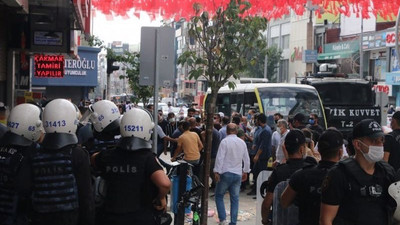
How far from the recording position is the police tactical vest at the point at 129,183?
5215mm

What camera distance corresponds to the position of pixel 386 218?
15.1ft

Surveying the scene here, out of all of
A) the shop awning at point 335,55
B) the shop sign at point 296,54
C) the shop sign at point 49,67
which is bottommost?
the shop sign at point 49,67

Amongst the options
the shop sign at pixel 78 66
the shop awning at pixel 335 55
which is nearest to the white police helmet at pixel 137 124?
the shop sign at pixel 78 66

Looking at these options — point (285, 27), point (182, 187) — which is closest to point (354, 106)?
point (182, 187)

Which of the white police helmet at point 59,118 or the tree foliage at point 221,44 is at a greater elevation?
the tree foliage at point 221,44

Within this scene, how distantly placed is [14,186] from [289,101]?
48.7 ft

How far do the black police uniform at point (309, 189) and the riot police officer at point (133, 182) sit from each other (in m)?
1.05

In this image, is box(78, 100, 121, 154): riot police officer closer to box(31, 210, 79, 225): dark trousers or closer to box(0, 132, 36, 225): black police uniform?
box(0, 132, 36, 225): black police uniform

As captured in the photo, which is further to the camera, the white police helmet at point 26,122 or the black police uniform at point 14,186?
the white police helmet at point 26,122

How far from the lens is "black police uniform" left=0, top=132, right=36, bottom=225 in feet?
17.1

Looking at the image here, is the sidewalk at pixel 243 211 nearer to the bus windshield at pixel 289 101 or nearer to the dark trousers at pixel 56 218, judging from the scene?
the dark trousers at pixel 56 218

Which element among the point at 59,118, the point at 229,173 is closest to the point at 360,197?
the point at 59,118

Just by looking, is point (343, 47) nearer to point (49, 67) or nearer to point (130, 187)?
point (49, 67)

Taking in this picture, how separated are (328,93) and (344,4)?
994cm
